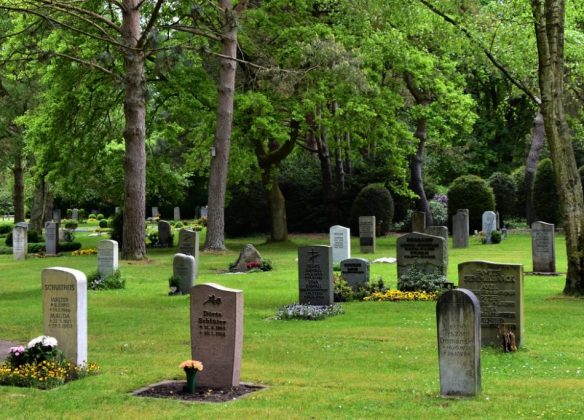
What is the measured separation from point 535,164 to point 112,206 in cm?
4398

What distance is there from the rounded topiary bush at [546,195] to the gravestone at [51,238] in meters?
24.5

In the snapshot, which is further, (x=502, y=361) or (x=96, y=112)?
(x=96, y=112)

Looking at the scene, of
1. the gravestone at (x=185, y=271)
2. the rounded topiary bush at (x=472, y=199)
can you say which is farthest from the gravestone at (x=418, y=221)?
the gravestone at (x=185, y=271)

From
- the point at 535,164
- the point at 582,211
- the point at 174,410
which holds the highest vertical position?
the point at 535,164

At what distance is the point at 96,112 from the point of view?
35562 millimetres

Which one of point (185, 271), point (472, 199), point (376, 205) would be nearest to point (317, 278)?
point (185, 271)

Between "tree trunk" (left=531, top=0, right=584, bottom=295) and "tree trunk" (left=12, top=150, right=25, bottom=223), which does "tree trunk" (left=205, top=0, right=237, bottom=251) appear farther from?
"tree trunk" (left=12, top=150, right=25, bottom=223)

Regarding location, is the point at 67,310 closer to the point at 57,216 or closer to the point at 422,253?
the point at 422,253

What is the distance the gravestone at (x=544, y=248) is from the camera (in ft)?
74.4

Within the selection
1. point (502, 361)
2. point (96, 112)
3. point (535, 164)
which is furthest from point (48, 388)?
point (535, 164)

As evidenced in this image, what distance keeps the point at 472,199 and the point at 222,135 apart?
16.2 meters

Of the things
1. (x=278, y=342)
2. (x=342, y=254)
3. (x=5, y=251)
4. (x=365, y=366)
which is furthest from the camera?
(x=5, y=251)

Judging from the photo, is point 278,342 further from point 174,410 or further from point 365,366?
point 174,410

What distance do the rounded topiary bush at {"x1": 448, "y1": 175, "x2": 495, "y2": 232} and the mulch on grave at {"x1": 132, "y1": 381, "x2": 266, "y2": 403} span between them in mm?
34248
